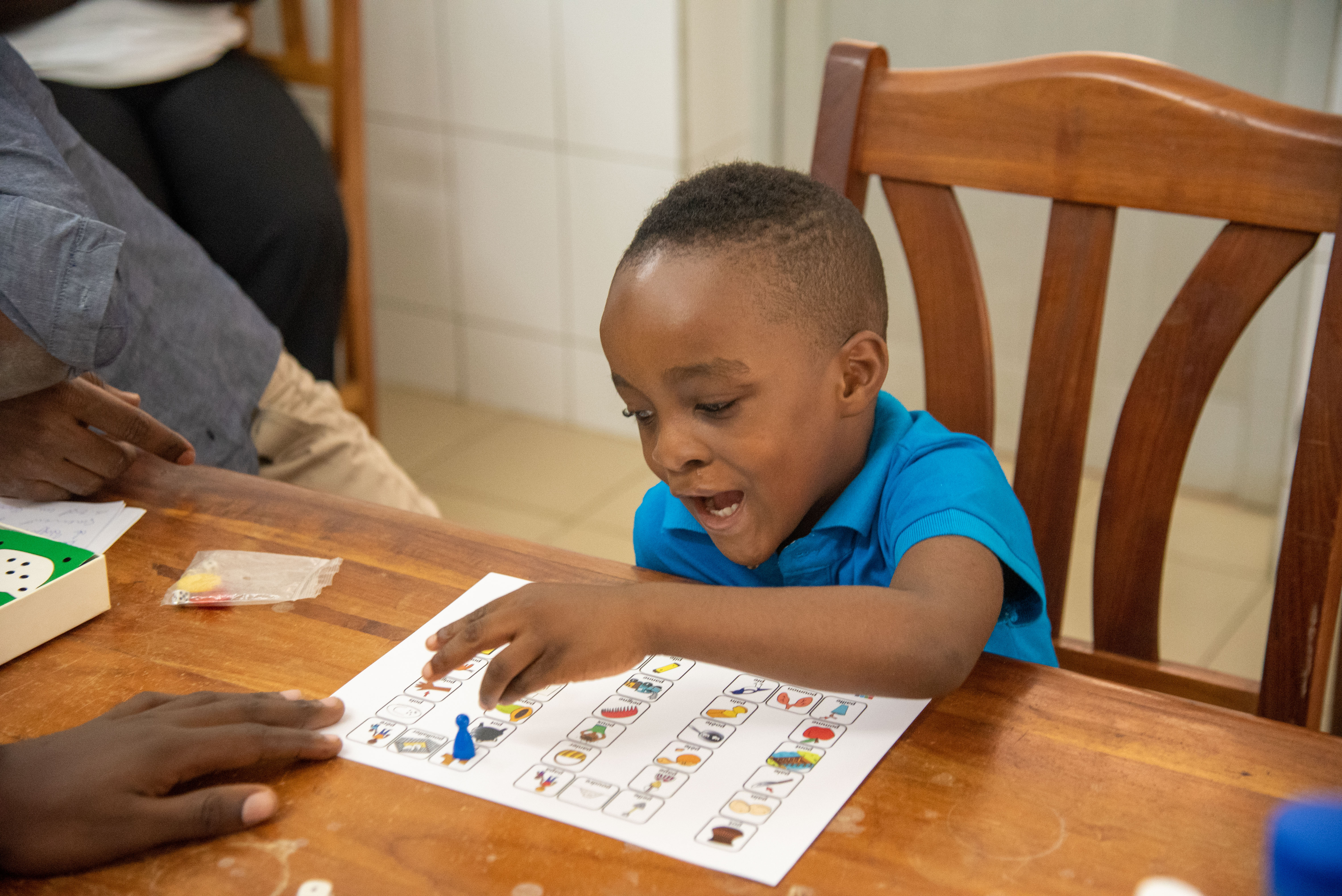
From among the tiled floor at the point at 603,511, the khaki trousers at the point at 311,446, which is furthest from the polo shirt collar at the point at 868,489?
the tiled floor at the point at 603,511

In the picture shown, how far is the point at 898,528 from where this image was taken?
796 mm

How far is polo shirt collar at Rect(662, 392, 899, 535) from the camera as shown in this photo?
0.85 meters

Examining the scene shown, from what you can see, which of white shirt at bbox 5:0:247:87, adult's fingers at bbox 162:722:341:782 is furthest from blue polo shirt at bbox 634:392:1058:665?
white shirt at bbox 5:0:247:87

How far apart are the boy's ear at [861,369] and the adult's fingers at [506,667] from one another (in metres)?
0.28

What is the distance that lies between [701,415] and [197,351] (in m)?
0.67

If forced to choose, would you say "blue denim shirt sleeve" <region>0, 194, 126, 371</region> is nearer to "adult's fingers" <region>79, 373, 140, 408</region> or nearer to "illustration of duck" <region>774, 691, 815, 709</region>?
"adult's fingers" <region>79, 373, 140, 408</region>

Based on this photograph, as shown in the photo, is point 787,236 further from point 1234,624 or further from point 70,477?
point 1234,624

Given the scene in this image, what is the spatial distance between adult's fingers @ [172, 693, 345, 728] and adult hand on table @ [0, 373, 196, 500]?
35cm

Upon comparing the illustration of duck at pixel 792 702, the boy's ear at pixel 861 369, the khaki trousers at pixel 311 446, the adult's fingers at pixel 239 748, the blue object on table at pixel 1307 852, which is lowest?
the khaki trousers at pixel 311 446

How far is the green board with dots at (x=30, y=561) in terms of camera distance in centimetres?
78

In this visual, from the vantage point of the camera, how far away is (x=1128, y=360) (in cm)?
224

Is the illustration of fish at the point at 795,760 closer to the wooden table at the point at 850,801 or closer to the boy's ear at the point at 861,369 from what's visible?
the wooden table at the point at 850,801

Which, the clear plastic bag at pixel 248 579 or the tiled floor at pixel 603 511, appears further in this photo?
the tiled floor at pixel 603 511

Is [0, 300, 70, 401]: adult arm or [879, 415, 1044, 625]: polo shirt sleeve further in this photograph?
[0, 300, 70, 401]: adult arm
